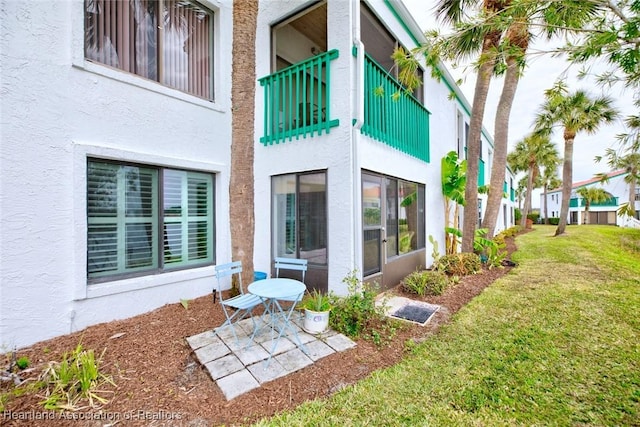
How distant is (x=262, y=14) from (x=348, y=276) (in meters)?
6.29

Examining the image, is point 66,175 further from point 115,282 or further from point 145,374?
point 145,374

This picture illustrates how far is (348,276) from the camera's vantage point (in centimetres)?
491

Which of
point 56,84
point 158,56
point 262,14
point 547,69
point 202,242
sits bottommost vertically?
point 202,242

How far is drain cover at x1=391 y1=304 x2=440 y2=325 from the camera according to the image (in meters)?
4.88

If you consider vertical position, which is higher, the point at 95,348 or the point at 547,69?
the point at 547,69

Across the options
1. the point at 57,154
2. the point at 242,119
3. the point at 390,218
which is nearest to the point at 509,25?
the point at 390,218

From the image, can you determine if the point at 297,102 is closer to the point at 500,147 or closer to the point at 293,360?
the point at 293,360

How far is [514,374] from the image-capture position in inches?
127

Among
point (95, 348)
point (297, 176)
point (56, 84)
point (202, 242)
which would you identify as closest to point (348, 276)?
point (297, 176)

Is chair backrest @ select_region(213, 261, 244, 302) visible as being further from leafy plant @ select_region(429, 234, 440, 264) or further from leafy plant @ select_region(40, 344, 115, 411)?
leafy plant @ select_region(429, 234, 440, 264)

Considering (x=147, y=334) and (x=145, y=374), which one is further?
(x=147, y=334)

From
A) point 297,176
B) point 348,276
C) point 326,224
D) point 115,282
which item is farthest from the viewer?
point 297,176

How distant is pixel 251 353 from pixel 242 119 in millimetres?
3658

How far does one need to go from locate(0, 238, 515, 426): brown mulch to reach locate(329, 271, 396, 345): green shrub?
0.67 feet
